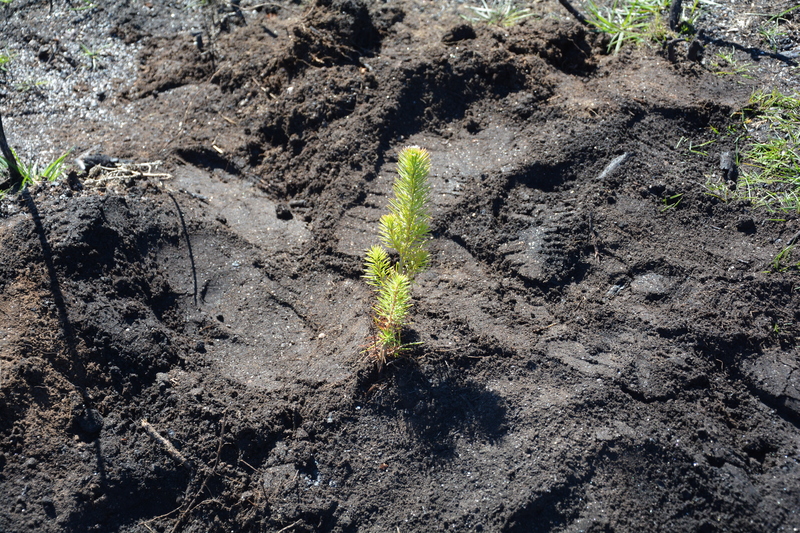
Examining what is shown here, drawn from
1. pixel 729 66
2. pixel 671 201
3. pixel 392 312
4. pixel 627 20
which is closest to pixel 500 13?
pixel 627 20

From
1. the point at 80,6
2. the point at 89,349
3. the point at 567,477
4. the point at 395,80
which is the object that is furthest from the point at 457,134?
the point at 80,6

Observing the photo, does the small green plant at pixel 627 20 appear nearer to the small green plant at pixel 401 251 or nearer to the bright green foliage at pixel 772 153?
the bright green foliage at pixel 772 153

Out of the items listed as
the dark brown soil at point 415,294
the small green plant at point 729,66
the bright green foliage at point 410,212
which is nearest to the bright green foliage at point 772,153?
the dark brown soil at point 415,294

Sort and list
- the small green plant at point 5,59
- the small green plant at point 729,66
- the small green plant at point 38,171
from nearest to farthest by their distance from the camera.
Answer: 1. the small green plant at point 38,171
2. the small green plant at point 729,66
3. the small green plant at point 5,59

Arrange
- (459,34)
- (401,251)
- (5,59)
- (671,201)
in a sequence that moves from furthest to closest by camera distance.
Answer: (5,59) < (459,34) < (671,201) < (401,251)

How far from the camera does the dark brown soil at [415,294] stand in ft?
7.82

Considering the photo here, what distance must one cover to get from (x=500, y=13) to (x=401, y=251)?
8.71 ft

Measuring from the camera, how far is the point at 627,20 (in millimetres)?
3996

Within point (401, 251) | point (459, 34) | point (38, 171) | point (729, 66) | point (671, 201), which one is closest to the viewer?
point (401, 251)

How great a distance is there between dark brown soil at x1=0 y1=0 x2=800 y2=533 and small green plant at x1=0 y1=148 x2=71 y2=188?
0.39 ft

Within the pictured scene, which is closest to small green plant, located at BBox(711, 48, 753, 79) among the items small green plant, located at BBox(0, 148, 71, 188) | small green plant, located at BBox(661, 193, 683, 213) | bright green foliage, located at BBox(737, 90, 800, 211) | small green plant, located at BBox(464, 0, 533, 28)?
Result: bright green foliage, located at BBox(737, 90, 800, 211)

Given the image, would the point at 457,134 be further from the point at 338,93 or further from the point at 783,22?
the point at 783,22

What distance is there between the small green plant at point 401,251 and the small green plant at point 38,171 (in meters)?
2.21

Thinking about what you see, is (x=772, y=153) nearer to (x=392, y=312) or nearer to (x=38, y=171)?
(x=392, y=312)
